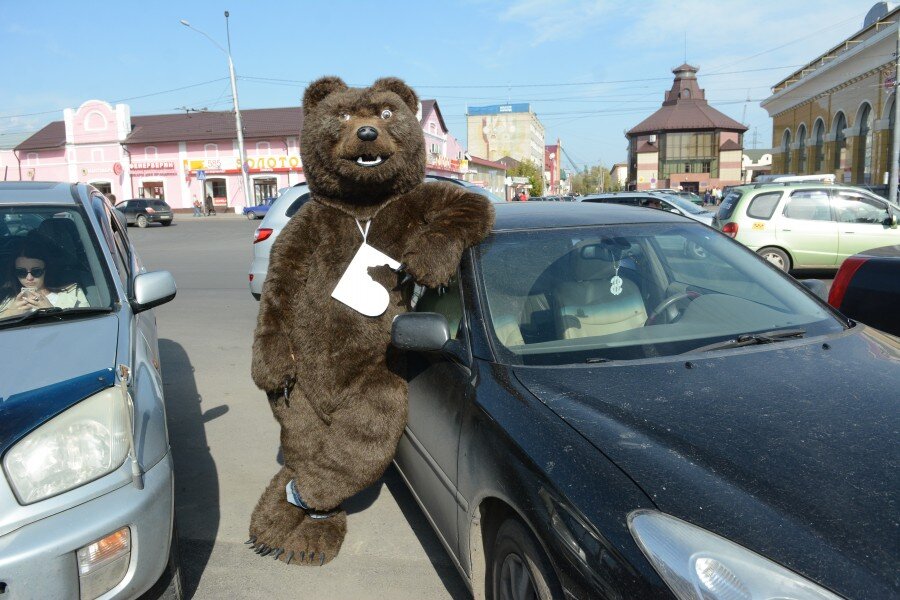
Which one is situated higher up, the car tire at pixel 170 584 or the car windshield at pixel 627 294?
the car windshield at pixel 627 294

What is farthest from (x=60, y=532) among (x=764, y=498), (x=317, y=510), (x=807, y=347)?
(x=807, y=347)

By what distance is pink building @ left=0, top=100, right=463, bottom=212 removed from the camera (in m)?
47.1

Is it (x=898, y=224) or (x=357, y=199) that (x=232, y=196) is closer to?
(x=898, y=224)

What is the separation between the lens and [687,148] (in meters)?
82.4

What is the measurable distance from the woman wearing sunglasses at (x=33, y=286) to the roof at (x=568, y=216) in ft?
6.61

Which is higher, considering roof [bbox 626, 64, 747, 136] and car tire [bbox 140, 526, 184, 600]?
roof [bbox 626, 64, 747, 136]

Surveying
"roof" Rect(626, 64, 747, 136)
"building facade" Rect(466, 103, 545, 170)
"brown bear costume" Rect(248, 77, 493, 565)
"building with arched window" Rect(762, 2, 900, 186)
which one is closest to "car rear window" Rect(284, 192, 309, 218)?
"brown bear costume" Rect(248, 77, 493, 565)

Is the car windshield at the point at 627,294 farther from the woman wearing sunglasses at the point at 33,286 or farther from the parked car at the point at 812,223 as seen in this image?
the parked car at the point at 812,223

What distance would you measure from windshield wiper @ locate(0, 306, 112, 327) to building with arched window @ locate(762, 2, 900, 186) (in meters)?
25.0

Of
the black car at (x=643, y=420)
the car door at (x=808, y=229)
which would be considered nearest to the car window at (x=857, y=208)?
the car door at (x=808, y=229)

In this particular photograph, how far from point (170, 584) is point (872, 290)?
412 centimetres

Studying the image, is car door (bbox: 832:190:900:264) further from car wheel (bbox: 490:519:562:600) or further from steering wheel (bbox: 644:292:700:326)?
car wheel (bbox: 490:519:562:600)

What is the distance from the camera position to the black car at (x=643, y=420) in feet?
5.13

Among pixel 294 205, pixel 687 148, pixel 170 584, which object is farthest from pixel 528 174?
pixel 170 584
